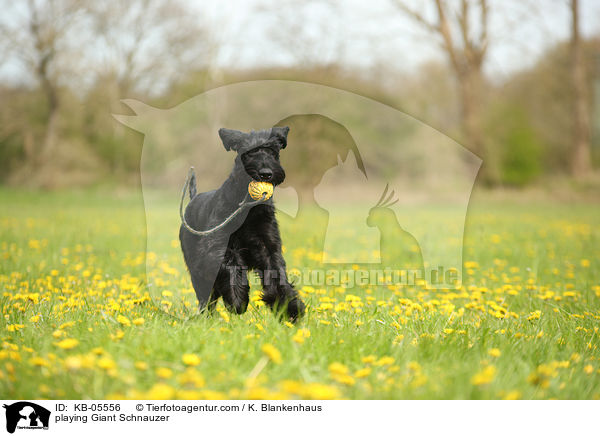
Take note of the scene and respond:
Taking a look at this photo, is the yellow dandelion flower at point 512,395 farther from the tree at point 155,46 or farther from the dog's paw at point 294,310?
the tree at point 155,46

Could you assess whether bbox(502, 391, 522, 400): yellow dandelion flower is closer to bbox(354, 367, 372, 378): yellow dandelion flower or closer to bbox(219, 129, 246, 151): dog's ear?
bbox(354, 367, 372, 378): yellow dandelion flower

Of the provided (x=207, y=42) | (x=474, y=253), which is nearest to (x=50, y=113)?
(x=207, y=42)

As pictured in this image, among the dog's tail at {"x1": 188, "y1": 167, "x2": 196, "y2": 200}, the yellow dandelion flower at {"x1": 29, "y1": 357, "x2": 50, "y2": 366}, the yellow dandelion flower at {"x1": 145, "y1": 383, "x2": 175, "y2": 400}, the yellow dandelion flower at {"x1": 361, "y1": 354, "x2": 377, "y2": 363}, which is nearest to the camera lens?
the yellow dandelion flower at {"x1": 145, "y1": 383, "x2": 175, "y2": 400}

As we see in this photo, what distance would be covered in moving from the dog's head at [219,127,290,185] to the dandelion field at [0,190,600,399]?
919 millimetres

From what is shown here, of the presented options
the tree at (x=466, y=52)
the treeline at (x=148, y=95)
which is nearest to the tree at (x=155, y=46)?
the treeline at (x=148, y=95)

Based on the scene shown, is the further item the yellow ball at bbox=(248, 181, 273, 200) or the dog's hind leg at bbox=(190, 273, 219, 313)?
the dog's hind leg at bbox=(190, 273, 219, 313)

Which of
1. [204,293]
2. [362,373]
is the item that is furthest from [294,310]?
[362,373]

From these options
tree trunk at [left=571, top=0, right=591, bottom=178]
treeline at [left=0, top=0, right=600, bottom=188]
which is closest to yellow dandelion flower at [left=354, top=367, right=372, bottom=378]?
treeline at [left=0, top=0, right=600, bottom=188]

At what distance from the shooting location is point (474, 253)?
6234 millimetres

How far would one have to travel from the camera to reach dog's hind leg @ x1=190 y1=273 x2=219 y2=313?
3445mm

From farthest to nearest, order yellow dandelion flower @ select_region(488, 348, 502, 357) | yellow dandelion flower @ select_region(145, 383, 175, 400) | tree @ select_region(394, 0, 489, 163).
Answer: tree @ select_region(394, 0, 489, 163) → yellow dandelion flower @ select_region(488, 348, 502, 357) → yellow dandelion flower @ select_region(145, 383, 175, 400)

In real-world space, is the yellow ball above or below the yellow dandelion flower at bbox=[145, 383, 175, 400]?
above

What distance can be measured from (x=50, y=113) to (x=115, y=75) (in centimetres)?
328
